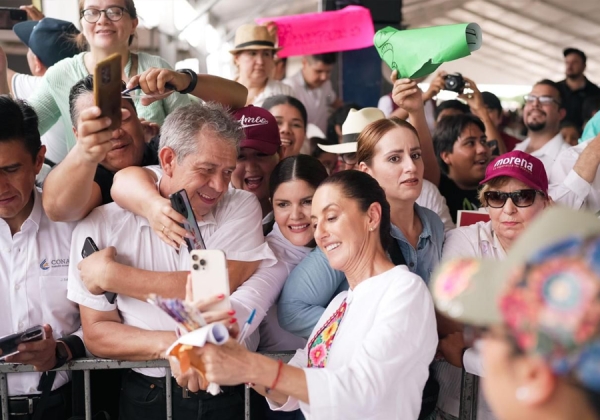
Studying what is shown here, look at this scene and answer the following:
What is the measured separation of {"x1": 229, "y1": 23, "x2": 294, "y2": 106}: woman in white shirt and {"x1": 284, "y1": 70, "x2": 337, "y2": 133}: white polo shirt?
94 cm

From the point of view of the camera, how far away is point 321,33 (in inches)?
221

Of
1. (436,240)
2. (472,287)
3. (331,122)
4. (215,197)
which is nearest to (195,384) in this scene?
(215,197)

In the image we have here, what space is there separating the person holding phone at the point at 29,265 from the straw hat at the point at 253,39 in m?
2.41

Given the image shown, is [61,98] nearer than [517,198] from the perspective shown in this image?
No

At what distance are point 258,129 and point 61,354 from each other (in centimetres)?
138

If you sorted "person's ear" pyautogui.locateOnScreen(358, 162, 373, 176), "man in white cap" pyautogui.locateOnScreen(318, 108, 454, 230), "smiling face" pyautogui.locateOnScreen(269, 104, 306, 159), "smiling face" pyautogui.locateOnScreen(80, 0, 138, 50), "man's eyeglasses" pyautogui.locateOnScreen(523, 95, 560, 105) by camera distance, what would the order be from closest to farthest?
"person's ear" pyautogui.locateOnScreen(358, 162, 373, 176), "smiling face" pyautogui.locateOnScreen(80, 0, 138, 50), "man in white cap" pyautogui.locateOnScreen(318, 108, 454, 230), "smiling face" pyautogui.locateOnScreen(269, 104, 306, 159), "man's eyeglasses" pyautogui.locateOnScreen(523, 95, 560, 105)

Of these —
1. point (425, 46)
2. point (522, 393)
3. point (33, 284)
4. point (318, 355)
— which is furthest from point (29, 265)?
point (522, 393)

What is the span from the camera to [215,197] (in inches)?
107

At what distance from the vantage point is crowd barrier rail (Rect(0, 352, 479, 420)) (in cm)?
258

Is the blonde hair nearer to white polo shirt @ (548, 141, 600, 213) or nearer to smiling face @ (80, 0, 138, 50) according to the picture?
smiling face @ (80, 0, 138, 50)

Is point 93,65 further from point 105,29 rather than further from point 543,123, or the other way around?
point 543,123

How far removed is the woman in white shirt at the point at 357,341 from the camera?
1.92m

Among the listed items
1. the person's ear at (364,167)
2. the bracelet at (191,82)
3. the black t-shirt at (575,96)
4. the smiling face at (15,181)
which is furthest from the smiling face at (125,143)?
the black t-shirt at (575,96)

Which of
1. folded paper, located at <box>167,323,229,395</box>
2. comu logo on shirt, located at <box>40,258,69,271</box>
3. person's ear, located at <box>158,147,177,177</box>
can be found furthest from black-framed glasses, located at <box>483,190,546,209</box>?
comu logo on shirt, located at <box>40,258,69,271</box>
